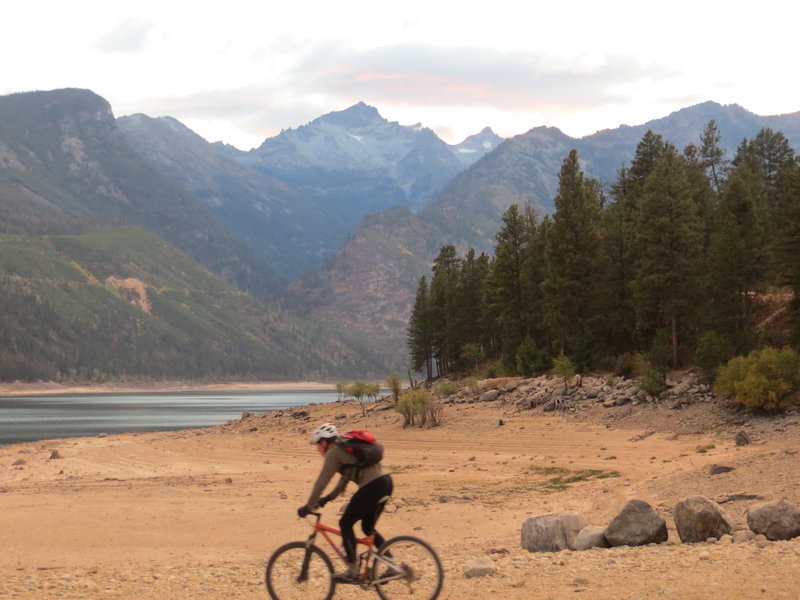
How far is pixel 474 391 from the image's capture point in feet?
195

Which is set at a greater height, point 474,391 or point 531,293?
point 531,293

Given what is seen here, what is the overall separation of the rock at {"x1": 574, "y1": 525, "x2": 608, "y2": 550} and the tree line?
2772cm

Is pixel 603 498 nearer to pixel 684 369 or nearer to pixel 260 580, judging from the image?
pixel 260 580

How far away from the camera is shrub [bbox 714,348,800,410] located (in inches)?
1373

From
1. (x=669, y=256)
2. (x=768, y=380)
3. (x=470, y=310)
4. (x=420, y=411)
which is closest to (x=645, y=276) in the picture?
(x=669, y=256)

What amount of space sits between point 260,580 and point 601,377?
41.1 m

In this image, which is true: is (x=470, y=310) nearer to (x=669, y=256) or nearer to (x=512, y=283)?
(x=512, y=283)

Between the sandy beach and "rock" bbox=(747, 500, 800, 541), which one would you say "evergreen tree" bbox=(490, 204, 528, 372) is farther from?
"rock" bbox=(747, 500, 800, 541)

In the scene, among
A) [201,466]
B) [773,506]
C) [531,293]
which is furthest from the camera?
[531,293]

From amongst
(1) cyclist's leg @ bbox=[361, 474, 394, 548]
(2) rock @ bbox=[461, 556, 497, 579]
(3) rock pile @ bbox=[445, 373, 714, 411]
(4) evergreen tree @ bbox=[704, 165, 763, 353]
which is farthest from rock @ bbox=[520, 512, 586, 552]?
(4) evergreen tree @ bbox=[704, 165, 763, 353]

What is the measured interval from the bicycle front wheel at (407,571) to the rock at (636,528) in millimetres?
5515

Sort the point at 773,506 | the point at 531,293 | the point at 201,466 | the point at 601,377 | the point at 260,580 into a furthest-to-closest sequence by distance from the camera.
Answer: the point at 531,293 → the point at 601,377 → the point at 201,466 → the point at 773,506 → the point at 260,580

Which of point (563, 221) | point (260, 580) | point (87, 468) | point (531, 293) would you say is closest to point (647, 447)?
point (260, 580)

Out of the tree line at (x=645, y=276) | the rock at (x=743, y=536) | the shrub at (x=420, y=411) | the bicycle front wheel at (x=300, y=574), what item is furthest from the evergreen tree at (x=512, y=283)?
the bicycle front wheel at (x=300, y=574)
